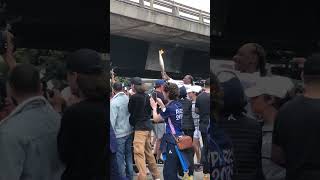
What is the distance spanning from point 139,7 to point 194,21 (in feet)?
9.86

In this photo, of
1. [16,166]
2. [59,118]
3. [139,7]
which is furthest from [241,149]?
[139,7]

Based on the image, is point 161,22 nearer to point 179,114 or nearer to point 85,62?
point 179,114

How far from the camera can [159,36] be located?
13805 millimetres

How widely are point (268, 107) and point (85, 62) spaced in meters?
0.95

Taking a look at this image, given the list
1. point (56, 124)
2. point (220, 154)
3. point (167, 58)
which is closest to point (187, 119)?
point (220, 154)

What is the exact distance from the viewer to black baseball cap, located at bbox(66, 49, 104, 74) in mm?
2254

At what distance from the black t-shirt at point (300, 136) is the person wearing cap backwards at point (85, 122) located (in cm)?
88

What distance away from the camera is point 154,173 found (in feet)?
20.1

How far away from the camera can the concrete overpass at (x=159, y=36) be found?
12.0 meters

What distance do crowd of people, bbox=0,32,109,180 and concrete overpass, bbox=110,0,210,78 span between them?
892 centimetres

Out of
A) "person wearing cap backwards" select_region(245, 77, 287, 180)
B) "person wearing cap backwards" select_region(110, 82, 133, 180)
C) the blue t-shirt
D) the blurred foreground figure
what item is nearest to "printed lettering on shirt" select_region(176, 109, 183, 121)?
the blue t-shirt

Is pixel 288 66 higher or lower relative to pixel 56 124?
higher

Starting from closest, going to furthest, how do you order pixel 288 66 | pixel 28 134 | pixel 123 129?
pixel 28 134
pixel 288 66
pixel 123 129

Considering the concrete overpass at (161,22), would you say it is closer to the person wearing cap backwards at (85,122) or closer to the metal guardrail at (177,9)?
the metal guardrail at (177,9)
